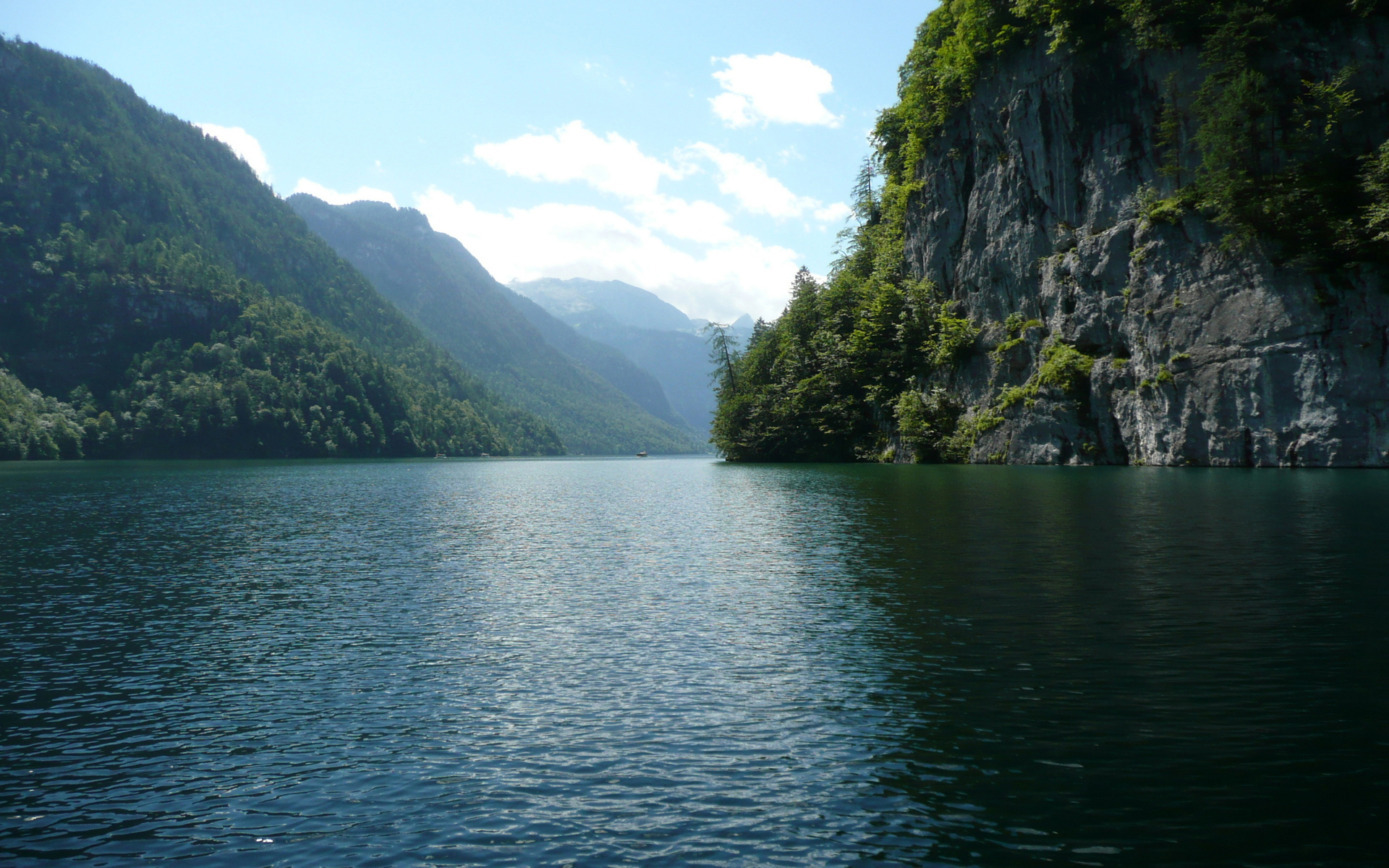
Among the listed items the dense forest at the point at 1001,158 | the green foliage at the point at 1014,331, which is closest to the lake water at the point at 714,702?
the dense forest at the point at 1001,158

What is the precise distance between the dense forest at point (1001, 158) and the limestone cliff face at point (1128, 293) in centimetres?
124

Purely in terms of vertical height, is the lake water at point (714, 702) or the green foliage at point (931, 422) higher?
the green foliage at point (931, 422)

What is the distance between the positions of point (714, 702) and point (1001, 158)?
8131 cm

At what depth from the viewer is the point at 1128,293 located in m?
A: 65.5

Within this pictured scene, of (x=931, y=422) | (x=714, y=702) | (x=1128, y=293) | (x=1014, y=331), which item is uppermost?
(x=1128, y=293)

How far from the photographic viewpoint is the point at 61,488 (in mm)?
57562

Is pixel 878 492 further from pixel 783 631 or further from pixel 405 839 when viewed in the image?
pixel 405 839

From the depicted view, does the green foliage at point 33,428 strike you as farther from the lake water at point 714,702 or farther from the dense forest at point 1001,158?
the lake water at point 714,702

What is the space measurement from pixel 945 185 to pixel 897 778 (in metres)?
89.4

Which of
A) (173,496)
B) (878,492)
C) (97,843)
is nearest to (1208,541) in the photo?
(878,492)

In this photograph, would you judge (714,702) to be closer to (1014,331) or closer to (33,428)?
(1014,331)

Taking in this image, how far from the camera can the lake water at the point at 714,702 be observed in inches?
307

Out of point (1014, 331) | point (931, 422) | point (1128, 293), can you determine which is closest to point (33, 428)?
point (931, 422)

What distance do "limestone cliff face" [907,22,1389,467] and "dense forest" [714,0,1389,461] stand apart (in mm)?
1236
